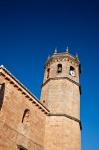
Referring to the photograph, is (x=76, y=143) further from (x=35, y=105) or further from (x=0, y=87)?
(x=0, y=87)

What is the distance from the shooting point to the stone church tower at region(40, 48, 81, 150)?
16.7 metres

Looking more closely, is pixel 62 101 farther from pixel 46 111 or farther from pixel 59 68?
pixel 59 68

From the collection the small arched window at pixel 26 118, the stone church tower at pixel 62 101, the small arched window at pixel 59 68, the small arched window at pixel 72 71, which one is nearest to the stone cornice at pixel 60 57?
the stone church tower at pixel 62 101

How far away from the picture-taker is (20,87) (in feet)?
50.8

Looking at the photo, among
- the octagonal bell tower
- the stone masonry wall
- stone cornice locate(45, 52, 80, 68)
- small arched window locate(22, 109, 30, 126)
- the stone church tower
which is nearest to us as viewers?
the stone masonry wall

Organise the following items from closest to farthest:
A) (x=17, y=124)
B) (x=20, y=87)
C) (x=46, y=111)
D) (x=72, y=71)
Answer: (x=17, y=124), (x=20, y=87), (x=46, y=111), (x=72, y=71)

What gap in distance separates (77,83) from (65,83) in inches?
59.1

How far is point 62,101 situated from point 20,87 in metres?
4.60

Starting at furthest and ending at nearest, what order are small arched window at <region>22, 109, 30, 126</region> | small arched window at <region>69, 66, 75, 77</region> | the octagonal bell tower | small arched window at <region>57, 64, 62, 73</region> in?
small arched window at <region>69, 66, 75, 77</region>, small arched window at <region>57, 64, 62, 73</region>, the octagonal bell tower, small arched window at <region>22, 109, 30, 126</region>

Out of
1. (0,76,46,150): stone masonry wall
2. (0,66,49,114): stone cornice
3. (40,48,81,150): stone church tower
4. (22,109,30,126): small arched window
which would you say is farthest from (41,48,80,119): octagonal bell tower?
(22,109,30,126): small arched window

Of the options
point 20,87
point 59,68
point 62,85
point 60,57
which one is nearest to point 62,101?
point 62,85

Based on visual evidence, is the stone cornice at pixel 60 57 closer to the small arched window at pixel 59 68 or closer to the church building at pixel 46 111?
the church building at pixel 46 111

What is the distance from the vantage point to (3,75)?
47.2 feet

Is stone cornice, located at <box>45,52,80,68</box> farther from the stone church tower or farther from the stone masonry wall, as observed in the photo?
the stone masonry wall
